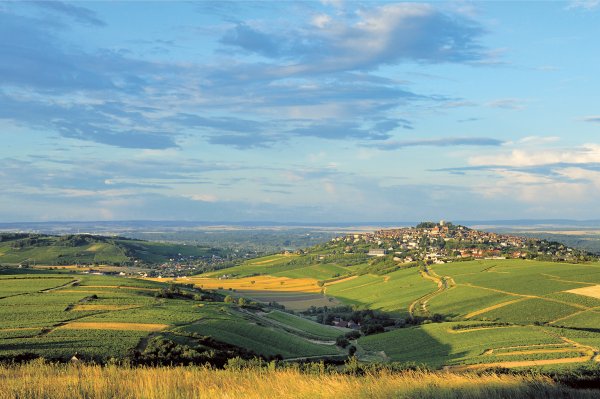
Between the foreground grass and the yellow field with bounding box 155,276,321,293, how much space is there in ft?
407

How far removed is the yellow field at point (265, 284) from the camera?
5600 inches

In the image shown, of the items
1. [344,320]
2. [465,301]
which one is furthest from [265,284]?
[465,301]

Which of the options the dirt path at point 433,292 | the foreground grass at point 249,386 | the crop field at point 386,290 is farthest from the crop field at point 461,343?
the foreground grass at point 249,386

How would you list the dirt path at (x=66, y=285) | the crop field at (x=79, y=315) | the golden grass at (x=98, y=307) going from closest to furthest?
the crop field at (x=79, y=315) < the golden grass at (x=98, y=307) < the dirt path at (x=66, y=285)

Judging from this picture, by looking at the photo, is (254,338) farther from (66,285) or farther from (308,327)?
(66,285)

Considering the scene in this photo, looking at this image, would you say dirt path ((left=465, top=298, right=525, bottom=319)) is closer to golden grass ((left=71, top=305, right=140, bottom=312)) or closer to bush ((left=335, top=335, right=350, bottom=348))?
bush ((left=335, top=335, right=350, bottom=348))

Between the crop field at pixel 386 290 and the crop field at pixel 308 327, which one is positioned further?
the crop field at pixel 386 290

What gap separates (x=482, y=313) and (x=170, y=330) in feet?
180

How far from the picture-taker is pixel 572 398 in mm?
12859

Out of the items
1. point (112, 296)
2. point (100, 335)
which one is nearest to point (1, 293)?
point (112, 296)

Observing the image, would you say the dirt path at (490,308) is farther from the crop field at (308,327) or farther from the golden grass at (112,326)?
the golden grass at (112,326)

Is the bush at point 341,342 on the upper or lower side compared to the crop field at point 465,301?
lower

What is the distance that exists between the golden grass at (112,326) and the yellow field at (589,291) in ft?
224

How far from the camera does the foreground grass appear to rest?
461 inches
